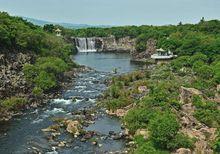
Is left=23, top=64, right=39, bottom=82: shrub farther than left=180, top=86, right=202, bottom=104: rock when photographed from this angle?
Yes

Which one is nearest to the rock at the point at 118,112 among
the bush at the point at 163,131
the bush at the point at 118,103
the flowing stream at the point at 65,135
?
the bush at the point at 118,103

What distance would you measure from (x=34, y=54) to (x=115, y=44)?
7215 cm

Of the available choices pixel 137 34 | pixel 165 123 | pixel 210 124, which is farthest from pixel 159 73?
pixel 137 34

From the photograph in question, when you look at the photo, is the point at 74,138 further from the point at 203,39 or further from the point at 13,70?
the point at 203,39

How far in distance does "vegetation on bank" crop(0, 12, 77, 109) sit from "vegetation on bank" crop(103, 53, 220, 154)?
34.9 ft

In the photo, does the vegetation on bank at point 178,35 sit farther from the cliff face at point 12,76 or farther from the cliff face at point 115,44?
the cliff face at point 12,76

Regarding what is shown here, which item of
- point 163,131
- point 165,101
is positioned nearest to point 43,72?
point 165,101

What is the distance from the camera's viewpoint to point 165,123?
44.4 m

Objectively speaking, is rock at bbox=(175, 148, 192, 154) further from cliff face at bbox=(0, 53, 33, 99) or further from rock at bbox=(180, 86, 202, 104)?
cliff face at bbox=(0, 53, 33, 99)

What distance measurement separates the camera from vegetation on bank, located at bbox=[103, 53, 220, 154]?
145 ft

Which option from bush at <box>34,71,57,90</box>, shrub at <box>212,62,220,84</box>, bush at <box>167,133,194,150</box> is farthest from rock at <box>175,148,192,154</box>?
bush at <box>34,71,57,90</box>

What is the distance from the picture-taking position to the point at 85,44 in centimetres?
14950

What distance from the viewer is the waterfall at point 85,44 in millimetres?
148250

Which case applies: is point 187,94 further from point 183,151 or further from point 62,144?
point 62,144
